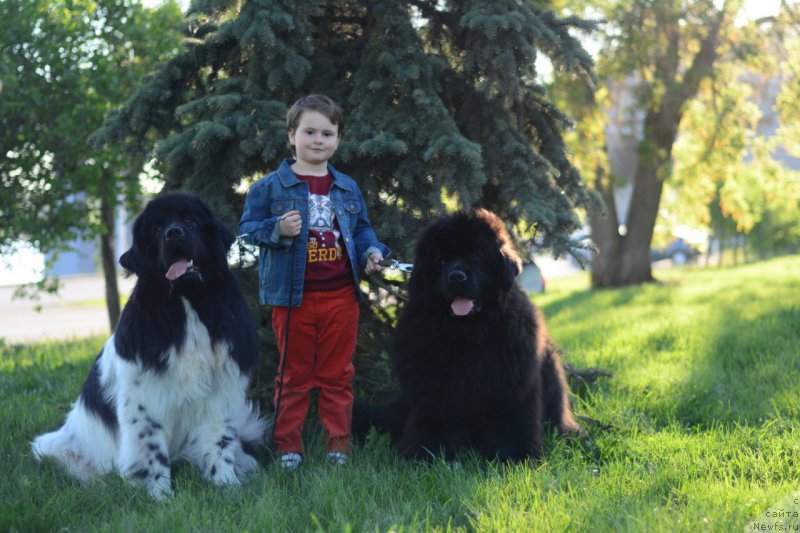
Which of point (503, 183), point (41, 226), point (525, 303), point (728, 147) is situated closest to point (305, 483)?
point (525, 303)

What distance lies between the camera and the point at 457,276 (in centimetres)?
368

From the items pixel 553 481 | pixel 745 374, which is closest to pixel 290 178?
pixel 553 481

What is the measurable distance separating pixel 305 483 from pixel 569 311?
359 inches

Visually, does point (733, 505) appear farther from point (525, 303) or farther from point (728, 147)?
point (728, 147)

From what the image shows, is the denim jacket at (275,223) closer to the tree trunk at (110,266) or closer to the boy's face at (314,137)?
the boy's face at (314,137)

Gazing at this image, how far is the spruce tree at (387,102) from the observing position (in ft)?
15.3

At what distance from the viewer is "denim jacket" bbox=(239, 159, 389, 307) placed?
3.96 meters

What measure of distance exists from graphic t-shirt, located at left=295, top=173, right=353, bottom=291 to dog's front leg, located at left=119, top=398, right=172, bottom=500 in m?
1.12

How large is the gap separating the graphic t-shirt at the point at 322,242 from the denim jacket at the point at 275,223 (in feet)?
0.15

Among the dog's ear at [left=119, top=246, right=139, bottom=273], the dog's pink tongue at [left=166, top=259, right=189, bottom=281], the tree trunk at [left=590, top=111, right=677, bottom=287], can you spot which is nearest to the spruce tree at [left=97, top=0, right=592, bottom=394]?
the dog's ear at [left=119, top=246, right=139, bottom=273]

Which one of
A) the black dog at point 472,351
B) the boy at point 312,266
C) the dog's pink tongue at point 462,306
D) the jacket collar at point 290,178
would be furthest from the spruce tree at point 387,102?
the dog's pink tongue at point 462,306

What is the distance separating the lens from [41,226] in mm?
8625

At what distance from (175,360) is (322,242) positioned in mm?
1049

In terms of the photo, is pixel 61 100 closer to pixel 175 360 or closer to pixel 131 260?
pixel 131 260
